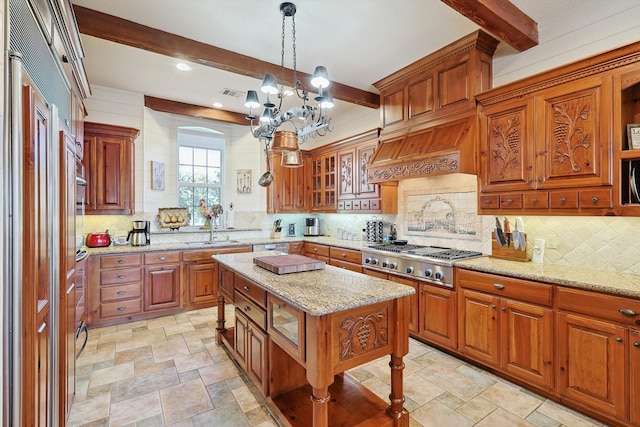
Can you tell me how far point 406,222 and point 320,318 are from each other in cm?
291

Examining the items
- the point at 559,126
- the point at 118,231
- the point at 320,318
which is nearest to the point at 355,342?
the point at 320,318

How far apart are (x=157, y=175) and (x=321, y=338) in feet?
13.4

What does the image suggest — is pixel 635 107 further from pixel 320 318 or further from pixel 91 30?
pixel 91 30

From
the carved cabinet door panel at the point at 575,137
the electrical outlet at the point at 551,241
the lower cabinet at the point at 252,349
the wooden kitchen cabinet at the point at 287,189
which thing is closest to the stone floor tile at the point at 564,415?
the electrical outlet at the point at 551,241

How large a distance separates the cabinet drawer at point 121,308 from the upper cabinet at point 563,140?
4.17 m

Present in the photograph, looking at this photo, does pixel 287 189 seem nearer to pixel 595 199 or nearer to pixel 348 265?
pixel 348 265

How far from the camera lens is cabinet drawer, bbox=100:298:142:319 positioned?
3.75m

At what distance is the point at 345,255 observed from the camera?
4.30 metres

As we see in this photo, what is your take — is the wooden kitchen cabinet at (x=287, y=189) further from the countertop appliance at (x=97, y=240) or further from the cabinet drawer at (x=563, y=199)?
the cabinet drawer at (x=563, y=199)

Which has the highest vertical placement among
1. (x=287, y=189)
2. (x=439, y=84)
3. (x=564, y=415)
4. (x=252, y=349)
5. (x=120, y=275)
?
(x=439, y=84)

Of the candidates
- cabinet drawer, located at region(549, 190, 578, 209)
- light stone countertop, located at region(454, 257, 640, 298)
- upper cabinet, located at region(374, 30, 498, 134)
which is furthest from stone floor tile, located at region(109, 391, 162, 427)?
upper cabinet, located at region(374, 30, 498, 134)

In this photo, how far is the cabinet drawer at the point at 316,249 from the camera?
473 centimetres

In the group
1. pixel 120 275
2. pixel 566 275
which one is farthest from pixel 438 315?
pixel 120 275

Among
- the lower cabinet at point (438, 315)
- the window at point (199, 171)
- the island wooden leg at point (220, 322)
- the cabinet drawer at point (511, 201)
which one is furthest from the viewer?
the window at point (199, 171)
